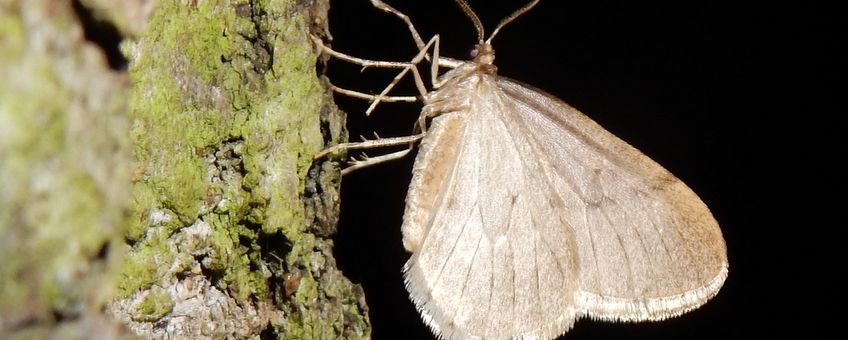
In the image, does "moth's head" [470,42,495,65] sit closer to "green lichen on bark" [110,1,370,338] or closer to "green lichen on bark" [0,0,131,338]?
"green lichen on bark" [110,1,370,338]

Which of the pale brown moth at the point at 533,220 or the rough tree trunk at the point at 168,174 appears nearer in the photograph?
the rough tree trunk at the point at 168,174

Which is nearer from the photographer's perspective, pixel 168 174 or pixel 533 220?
pixel 168 174

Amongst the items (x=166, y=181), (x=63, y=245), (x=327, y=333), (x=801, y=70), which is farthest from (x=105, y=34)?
(x=801, y=70)

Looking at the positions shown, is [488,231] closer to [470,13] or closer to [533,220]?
[533,220]

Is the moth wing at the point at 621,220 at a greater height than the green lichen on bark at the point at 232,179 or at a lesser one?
lesser

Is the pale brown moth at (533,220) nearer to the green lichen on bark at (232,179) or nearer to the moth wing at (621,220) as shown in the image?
the moth wing at (621,220)

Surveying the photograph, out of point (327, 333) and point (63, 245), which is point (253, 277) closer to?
point (327, 333)

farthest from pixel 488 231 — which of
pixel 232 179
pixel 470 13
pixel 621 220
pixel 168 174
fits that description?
pixel 168 174

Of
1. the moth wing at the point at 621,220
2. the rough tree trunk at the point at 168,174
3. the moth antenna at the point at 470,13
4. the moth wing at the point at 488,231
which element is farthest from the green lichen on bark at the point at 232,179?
the moth wing at the point at 621,220
